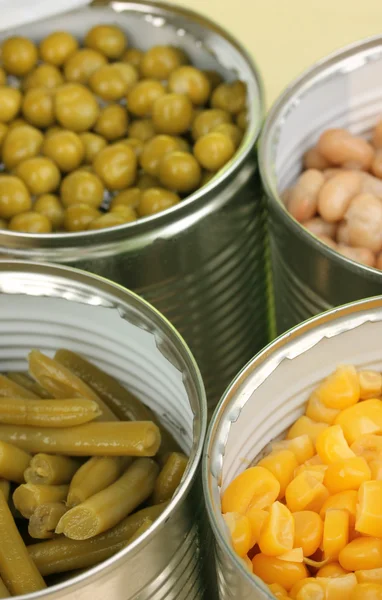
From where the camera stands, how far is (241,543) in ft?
3.40

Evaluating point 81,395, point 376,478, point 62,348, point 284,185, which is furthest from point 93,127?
point 376,478

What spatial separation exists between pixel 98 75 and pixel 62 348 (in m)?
0.75

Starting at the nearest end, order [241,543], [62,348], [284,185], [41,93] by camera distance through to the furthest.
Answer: [241,543]
[62,348]
[284,185]
[41,93]

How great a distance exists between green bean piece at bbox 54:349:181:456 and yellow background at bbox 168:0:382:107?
136 centimetres

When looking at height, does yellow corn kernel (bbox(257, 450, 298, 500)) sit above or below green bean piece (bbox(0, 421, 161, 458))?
above

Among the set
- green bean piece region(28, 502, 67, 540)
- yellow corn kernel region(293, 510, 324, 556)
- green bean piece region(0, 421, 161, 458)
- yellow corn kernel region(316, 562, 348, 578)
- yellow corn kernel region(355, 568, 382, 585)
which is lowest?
green bean piece region(28, 502, 67, 540)

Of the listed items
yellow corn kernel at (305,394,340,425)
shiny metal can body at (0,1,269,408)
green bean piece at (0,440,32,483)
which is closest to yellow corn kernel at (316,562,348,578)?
yellow corn kernel at (305,394,340,425)

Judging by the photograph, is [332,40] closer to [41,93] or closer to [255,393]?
→ [41,93]

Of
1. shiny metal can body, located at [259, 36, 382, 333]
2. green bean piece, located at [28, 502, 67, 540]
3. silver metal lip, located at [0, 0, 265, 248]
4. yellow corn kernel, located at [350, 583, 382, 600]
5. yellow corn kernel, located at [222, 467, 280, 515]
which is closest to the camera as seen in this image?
yellow corn kernel, located at [350, 583, 382, 600]

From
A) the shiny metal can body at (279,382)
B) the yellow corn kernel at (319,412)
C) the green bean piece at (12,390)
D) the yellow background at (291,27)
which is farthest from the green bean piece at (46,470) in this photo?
the yellow background at (291,27)

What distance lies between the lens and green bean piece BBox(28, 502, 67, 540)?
3.89 ft

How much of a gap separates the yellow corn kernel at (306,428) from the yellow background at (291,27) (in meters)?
1.46

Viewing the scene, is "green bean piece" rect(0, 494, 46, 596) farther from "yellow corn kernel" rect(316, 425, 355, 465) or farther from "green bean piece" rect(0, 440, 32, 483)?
"yellow corn kernel" rect(316, 425, 355, 465)

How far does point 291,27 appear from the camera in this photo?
2.61 m
